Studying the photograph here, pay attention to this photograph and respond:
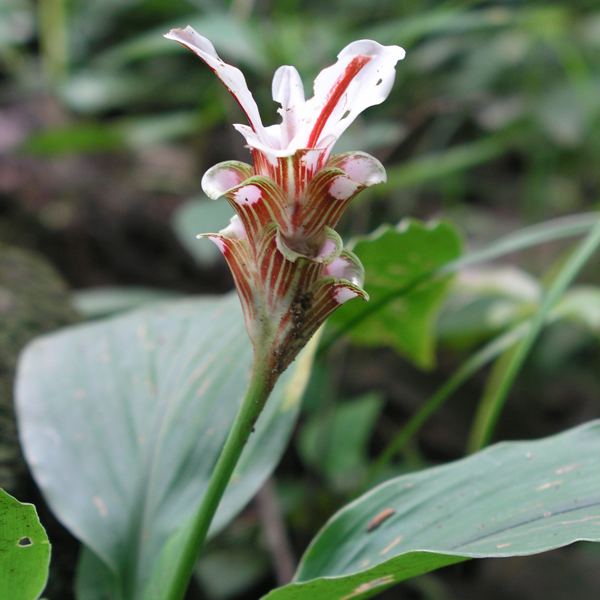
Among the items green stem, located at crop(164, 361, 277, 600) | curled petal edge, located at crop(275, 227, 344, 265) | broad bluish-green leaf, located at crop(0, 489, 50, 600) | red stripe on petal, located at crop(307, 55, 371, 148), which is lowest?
broad bluish-green leaf, located at crop(0, 489, 50, 600)

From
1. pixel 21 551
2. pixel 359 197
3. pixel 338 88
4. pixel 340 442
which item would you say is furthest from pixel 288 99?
pixel 340 442

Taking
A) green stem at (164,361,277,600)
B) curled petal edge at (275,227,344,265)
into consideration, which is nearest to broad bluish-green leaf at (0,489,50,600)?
green stem at (164,361,277,600)

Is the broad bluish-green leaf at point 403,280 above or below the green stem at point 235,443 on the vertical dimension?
above

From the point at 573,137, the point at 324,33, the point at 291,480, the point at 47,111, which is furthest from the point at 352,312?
the point at 47,111

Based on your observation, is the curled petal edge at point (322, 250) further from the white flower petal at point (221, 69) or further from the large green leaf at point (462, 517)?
the large green leaf at point (462, 517)

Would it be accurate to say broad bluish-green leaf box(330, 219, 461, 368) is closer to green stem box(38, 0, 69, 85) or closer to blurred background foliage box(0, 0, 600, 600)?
blurred background foliage box(0, 0, 600, 600)

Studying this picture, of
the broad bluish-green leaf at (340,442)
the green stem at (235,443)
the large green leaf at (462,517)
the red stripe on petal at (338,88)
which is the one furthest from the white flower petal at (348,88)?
the broad bluish-green leaf at (340,442)
